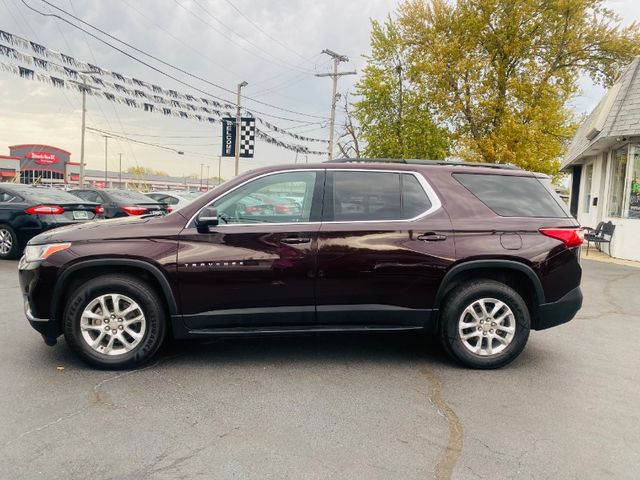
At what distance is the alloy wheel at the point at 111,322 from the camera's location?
401 cm

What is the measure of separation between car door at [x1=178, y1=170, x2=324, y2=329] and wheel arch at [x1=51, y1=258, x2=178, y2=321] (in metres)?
0.14

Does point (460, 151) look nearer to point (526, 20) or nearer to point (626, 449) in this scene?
point (526, 20)

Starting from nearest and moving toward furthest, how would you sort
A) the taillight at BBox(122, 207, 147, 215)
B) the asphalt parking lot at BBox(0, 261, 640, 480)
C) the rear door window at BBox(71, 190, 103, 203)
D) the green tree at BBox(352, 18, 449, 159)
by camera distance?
the asphalt parking lot at BBox(0, 261, 640, 480), the taillight at BBox(122, 207, 147, 215), the rear door window at BBox(71, 190, 103, 203), the green tree at BBox(352, 18, 449, 159)

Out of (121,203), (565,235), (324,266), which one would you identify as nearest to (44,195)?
(121,203)

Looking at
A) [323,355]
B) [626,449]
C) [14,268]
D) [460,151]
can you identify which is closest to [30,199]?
[14,268]

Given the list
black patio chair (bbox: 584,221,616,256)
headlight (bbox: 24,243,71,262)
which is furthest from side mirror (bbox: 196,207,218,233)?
black patio chair (bbox: 584,221,616,256)

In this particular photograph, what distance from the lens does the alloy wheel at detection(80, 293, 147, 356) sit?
401 cm

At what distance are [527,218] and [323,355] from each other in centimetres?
219

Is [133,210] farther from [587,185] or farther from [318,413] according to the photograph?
[587,185]

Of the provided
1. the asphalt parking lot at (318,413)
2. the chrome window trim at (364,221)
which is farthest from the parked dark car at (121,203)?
the chrome window trim at (364,221)

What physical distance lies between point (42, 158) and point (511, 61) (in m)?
67.8

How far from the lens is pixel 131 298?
4008mm

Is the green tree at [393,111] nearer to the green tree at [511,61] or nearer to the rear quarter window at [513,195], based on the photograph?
the green tree at [511,61]

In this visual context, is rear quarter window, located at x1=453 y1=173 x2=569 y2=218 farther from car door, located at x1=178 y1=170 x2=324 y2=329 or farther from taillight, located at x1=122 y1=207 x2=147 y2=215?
taillight, located at x1=122 y1=207 x2=147 y2=215
